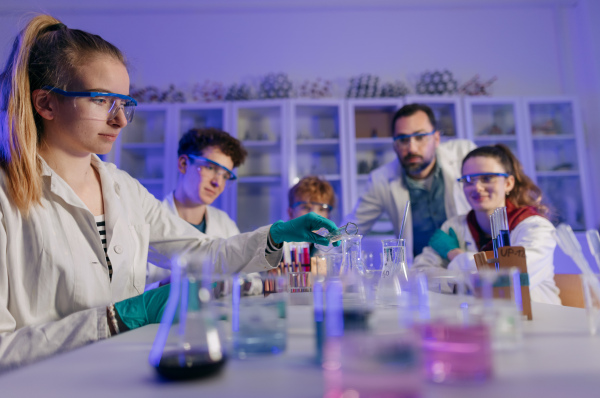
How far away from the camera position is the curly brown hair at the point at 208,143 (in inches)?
101

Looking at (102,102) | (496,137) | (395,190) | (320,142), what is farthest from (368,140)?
(102,102)

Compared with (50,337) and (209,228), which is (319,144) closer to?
(209,228)

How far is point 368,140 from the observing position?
3.84 meters

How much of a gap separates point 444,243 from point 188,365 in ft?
6.17

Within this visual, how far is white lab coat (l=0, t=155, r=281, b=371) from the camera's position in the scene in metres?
0.88

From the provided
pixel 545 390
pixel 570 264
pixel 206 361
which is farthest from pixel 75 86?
pixel 570 264

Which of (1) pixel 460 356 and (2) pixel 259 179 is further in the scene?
(2) pixel 259 179

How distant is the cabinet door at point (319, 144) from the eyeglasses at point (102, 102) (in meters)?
2.52

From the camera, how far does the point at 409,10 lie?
15.0 ft

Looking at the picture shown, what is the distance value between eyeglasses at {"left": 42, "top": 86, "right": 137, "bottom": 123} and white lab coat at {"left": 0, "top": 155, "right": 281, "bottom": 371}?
22 cm

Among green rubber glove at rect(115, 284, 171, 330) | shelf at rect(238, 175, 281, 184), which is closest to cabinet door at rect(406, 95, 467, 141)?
shelf at rect(238, 175, 281, 184)

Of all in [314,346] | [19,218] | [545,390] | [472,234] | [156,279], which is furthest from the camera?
[156,279]

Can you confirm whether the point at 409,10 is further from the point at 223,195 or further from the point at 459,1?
the point at 223,195

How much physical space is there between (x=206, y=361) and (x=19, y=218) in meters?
0.91
